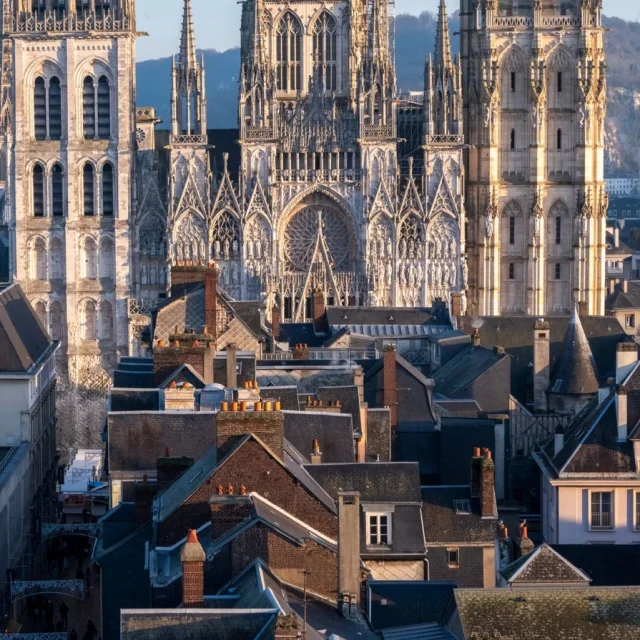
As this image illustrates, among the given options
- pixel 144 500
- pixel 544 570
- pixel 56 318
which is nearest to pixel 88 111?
pixel 56 318

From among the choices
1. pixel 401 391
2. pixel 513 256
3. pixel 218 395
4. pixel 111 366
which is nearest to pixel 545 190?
pixel 513 256

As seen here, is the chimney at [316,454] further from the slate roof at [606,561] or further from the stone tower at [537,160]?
the stone tower at [537,160]

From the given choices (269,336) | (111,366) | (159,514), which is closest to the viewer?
(159,514)

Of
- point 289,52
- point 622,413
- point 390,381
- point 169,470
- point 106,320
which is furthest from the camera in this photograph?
point 289,52

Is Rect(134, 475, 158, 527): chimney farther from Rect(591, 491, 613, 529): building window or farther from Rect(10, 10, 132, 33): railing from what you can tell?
Rect(10, 10, 132, 33): railing

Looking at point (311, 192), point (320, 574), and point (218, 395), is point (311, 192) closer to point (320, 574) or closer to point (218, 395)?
point (218, 395)

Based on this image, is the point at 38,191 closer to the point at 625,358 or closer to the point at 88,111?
the point at 88,111

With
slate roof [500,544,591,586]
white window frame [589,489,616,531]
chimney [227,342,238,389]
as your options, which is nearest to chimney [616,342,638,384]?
white window frame [589,489,616,531]
